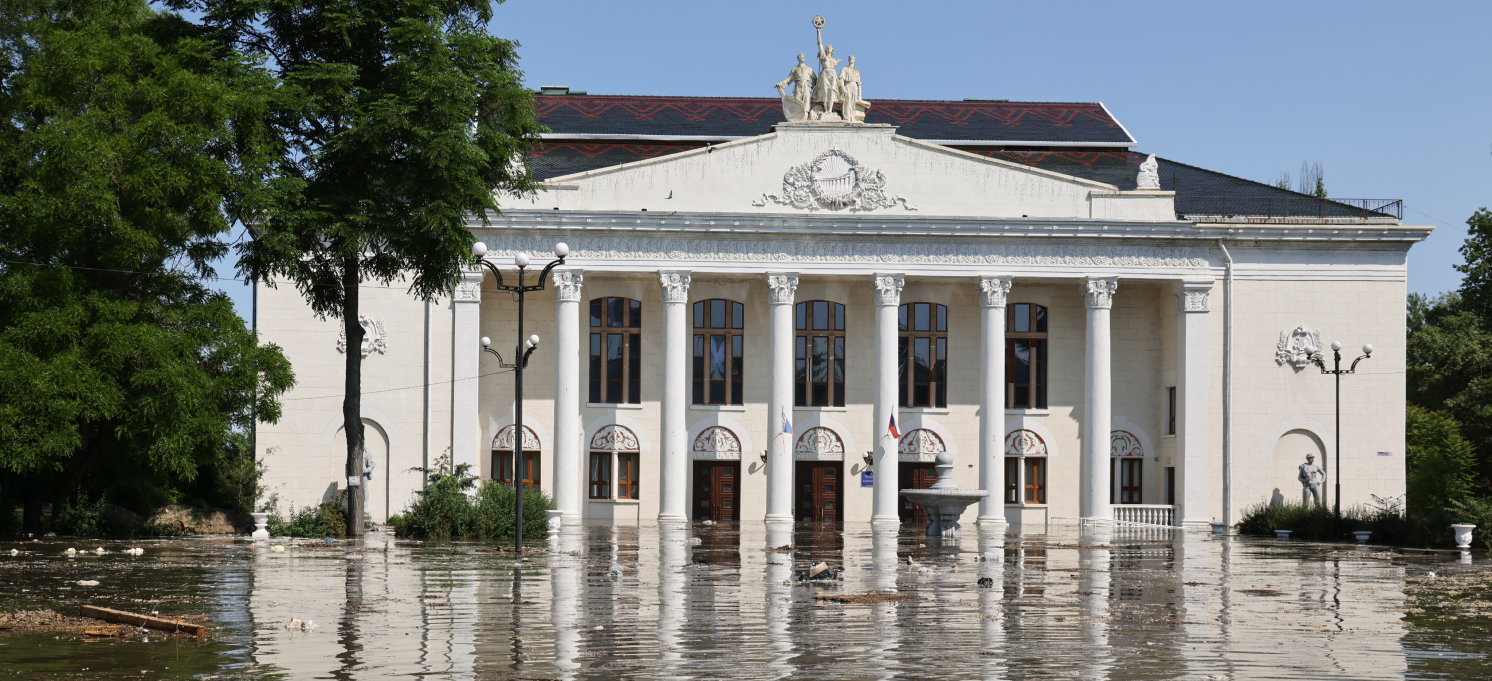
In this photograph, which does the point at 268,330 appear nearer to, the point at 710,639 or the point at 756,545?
the point at 756,545

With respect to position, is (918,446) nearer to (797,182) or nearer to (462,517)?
(797,182)

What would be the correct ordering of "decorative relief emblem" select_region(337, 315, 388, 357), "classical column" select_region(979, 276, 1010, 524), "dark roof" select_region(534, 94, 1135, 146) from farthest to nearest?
"dark roof" select_region(534, 94, 1135, 146) < "classical column" select_region(979, 276, 1010, 524) < "decorative relief emblem" select_region(337, 315, 388, 357)

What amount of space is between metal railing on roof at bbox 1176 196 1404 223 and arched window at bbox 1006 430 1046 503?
903cm

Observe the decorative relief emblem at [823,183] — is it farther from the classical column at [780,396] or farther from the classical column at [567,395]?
the classical column at [567,395]

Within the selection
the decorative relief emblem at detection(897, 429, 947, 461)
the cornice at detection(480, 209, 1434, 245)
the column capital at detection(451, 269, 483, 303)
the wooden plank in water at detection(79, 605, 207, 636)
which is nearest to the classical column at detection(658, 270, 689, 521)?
the cornice at detection(480, 209, 1434, 245)

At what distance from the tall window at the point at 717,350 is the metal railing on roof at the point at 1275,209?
15355 mm

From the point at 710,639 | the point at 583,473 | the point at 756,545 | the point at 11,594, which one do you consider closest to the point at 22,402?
the point at 11,594

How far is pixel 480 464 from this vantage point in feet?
153

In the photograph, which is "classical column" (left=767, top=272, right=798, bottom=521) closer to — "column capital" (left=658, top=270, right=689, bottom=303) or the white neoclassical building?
the white neoclassical building

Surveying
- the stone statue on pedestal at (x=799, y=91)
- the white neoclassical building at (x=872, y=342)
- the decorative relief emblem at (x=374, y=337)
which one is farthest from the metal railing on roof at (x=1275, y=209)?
the decorative relief emblem at (x=374, y=337)

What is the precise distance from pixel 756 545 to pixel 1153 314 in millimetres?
24732

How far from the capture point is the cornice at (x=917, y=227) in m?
44.6

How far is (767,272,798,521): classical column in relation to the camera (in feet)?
148

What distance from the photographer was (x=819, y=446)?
4784 cm
